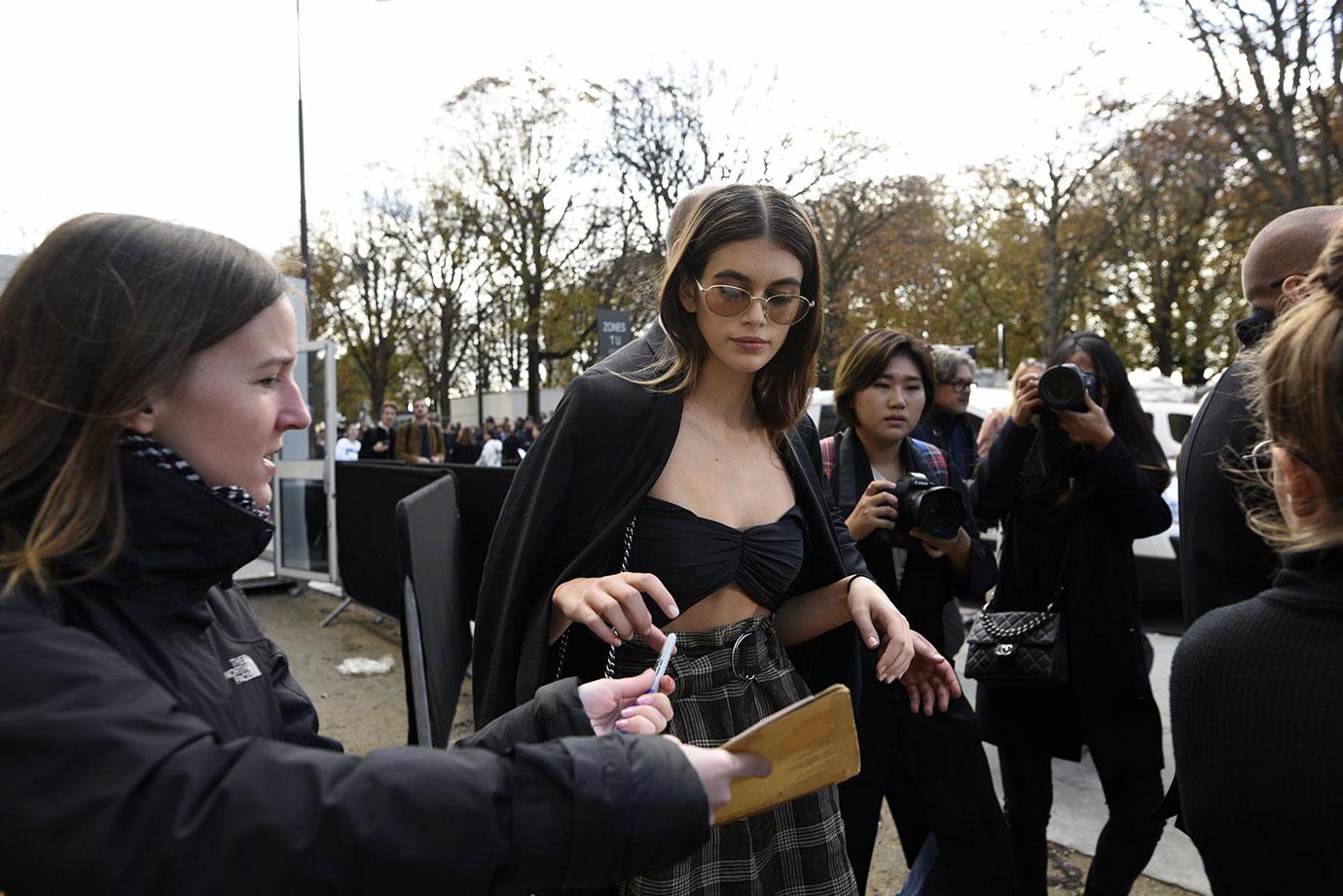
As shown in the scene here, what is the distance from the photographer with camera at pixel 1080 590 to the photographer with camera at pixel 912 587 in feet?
0.61

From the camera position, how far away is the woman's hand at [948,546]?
122 inches

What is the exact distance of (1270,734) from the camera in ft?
3.95

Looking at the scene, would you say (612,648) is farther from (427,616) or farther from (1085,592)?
(1085,592)

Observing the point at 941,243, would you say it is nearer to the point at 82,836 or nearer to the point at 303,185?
the point at 303,185

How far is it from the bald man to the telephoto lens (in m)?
0.65

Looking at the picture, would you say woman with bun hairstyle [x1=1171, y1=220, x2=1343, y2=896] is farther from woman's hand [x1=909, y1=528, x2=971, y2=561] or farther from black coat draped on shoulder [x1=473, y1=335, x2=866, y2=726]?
woman's hand [x1=909, y1=528, x2=971, y2=561]

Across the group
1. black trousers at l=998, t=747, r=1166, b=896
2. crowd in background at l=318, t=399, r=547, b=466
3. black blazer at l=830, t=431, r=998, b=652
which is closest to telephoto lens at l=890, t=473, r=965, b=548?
black blazer at l=830, t=431, r=998, b=652

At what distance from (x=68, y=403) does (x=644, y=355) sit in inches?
51.6

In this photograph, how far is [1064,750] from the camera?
319 centimetres

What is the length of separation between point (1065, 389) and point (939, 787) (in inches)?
49.1

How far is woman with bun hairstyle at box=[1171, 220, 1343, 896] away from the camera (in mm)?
1171

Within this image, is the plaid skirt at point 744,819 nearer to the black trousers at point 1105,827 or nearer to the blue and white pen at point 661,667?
Answer: the blue and white pen at point 661,667

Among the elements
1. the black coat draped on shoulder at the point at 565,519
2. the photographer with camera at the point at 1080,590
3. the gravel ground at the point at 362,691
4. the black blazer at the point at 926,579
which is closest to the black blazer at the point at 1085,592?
the photographer with camera at the point at 1080,590

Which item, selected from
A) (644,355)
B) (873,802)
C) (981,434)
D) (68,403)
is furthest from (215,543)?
(981,434)
